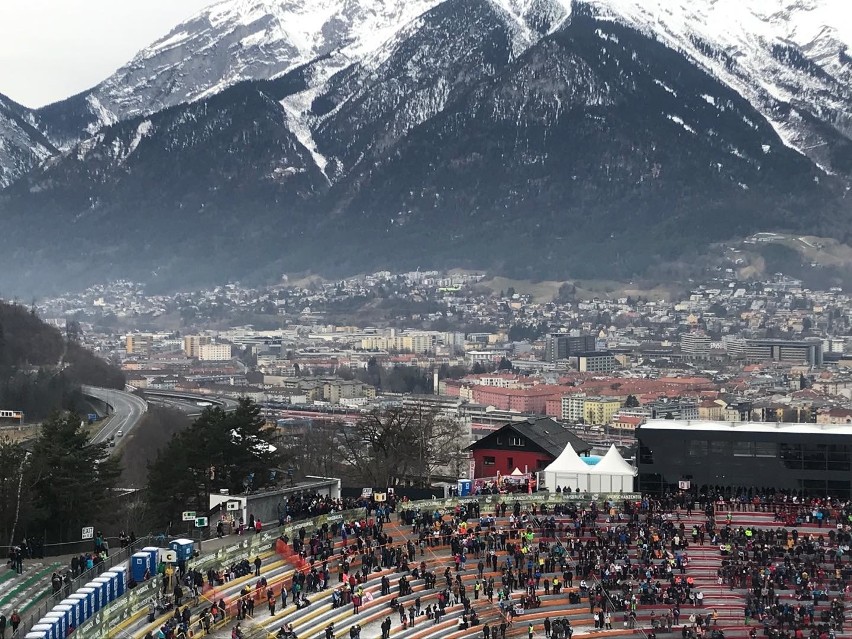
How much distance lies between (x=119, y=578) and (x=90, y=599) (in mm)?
1815

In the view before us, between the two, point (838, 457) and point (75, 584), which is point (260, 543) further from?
point (838, 457)

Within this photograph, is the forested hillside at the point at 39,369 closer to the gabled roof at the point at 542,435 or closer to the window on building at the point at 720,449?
the gabled roof at the point at 542,435

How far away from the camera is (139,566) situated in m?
38.0

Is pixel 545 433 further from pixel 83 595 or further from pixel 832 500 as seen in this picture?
pixel 83 595

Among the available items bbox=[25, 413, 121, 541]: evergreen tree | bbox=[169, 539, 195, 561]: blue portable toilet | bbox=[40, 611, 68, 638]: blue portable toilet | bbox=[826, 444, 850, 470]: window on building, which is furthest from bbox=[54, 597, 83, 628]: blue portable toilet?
bbox=[826, 444, 850, 470]: window on building

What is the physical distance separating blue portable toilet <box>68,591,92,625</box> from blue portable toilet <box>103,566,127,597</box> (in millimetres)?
1526

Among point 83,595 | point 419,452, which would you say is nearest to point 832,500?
point 419,452

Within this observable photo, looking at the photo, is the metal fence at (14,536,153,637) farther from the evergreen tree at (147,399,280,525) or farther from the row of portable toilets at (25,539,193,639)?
the evergreen tree at (147,399,280,525)

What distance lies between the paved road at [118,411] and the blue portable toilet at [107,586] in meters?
50.9

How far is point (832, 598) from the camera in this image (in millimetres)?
43812

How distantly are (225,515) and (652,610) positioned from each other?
40.4 feet

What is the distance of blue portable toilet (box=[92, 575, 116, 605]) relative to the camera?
36062mm

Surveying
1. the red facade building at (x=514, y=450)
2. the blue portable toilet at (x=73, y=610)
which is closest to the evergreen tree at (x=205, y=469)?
the red facade building at (x=514, y=450)

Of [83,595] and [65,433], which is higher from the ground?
[65,433]
